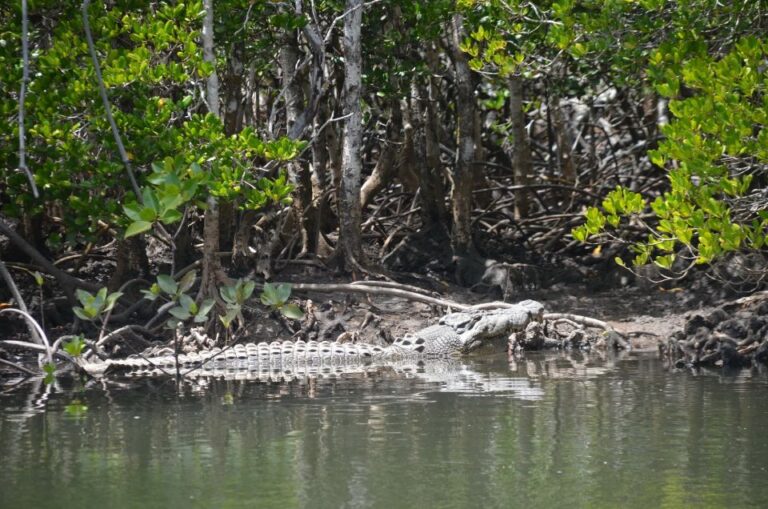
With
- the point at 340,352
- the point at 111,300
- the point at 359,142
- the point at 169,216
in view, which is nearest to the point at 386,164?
the point at 359,142

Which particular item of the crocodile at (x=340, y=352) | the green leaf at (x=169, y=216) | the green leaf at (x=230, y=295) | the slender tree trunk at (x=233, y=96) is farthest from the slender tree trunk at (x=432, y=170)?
the green leaf at (x=169, y=216)

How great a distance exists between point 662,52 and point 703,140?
103 cm

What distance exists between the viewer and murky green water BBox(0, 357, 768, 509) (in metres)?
4.28

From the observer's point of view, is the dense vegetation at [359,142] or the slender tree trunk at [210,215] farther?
the slender tree trunk at [210,215]

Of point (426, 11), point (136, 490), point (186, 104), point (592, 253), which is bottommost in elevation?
point (136, 490)

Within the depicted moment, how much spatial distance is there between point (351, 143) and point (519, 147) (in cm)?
242

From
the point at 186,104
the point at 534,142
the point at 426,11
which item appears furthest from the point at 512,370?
the point at 534,142

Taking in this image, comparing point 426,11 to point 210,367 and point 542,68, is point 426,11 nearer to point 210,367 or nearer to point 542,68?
point 542,68

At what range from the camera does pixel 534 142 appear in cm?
1458

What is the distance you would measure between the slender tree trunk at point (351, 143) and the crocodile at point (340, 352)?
4.64ft

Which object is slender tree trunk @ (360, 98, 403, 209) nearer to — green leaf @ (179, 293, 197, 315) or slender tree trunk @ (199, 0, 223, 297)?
slender tree trunk @ (199, 0, 223, 297)

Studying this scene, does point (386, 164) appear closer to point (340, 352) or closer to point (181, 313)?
point (340, 352)

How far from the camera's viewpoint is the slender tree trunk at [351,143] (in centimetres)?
999

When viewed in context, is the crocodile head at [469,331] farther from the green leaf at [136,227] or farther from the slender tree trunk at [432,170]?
the green leaf at [136,227]
